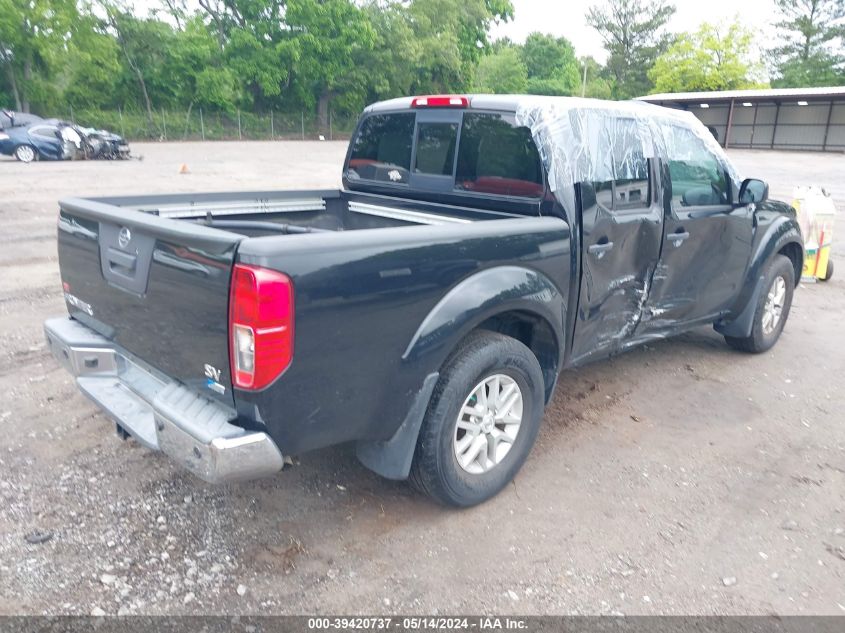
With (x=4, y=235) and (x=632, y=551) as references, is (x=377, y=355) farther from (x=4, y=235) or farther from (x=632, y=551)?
(x=4, y=235)

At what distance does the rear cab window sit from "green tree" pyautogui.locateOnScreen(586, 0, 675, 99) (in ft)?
236

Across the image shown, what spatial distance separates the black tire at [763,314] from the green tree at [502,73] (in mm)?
72442

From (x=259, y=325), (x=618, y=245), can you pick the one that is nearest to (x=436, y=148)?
(x=618, y=245)

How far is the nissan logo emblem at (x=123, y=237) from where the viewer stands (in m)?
2.98

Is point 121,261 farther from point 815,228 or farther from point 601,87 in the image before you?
point 601,87

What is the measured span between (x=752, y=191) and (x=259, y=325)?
388 cm

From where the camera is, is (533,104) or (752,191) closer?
(533,104)

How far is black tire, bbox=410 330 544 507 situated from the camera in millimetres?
3109

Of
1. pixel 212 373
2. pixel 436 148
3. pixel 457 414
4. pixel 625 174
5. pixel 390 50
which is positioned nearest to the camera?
pixel 212 373

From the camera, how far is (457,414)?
3170 millimetres

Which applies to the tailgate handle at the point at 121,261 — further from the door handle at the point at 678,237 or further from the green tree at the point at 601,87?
the green tree at the point at 601,87

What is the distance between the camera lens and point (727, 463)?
156 inches

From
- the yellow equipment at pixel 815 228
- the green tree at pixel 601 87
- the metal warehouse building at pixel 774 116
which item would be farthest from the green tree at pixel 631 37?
the yellow equipment at pixel 815 228

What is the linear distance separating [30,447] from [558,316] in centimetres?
295
